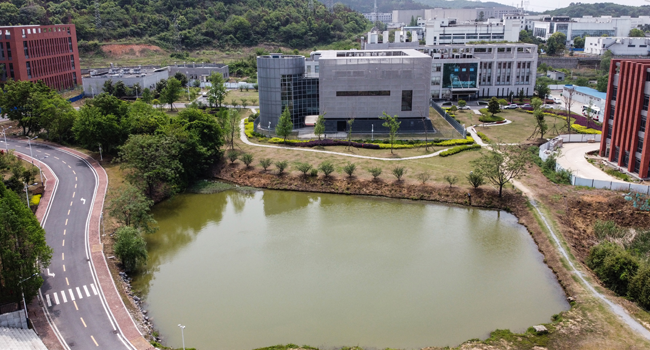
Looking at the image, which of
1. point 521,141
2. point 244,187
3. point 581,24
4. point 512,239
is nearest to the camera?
point 512,239

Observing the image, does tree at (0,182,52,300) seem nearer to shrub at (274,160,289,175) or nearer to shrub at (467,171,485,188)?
shrub at (274,160,289,175)

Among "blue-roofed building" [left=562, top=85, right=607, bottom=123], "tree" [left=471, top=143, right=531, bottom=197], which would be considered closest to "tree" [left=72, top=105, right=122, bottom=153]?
"tree" [left=471, top=143, right=531, bottom=197]

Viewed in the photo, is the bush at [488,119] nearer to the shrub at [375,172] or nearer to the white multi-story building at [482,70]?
the white multi-story building at [482,70]

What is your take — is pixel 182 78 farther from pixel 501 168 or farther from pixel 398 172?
pixel 501 168

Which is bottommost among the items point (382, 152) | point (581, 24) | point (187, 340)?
point (187, 340)

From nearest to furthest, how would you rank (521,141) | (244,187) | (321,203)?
(321,203) → (244,187) → (521,141)

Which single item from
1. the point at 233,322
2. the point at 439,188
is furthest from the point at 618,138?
the point at 233,322

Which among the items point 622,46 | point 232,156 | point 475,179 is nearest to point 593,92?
point 475,179

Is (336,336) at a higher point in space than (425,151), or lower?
lower

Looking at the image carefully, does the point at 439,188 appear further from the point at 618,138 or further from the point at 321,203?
the point at 618,138
